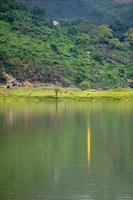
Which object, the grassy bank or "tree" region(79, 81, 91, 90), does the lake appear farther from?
"tree" region(79, 81, 91, 90)

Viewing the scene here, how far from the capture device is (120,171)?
1706 inches

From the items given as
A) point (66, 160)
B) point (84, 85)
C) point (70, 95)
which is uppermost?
point (66, 160)

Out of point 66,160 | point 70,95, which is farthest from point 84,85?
point 66,160

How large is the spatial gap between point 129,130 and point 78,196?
33604mm

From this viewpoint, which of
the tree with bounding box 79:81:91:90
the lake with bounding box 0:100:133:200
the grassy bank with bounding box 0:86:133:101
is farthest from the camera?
the tree with bounding box 79:81:91:90

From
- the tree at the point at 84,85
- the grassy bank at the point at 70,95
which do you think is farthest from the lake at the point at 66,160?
the tree at the point at 84,85

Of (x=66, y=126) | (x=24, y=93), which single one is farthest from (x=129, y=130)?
(x=24, y=93)

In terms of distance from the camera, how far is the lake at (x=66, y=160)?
3778 centimetres

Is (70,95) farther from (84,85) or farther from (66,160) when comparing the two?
(66,160)

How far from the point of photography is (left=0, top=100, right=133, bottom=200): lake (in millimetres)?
37781

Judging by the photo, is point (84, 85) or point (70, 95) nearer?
point (70, 95)

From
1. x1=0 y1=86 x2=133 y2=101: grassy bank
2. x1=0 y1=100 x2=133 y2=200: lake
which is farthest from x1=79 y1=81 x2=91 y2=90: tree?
x1=0 y1=100 x2=133 y2=200: lake

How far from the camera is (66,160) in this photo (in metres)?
48.8

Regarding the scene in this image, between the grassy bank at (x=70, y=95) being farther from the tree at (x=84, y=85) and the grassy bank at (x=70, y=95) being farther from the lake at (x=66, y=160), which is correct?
the lake at (x=66, y=160)
